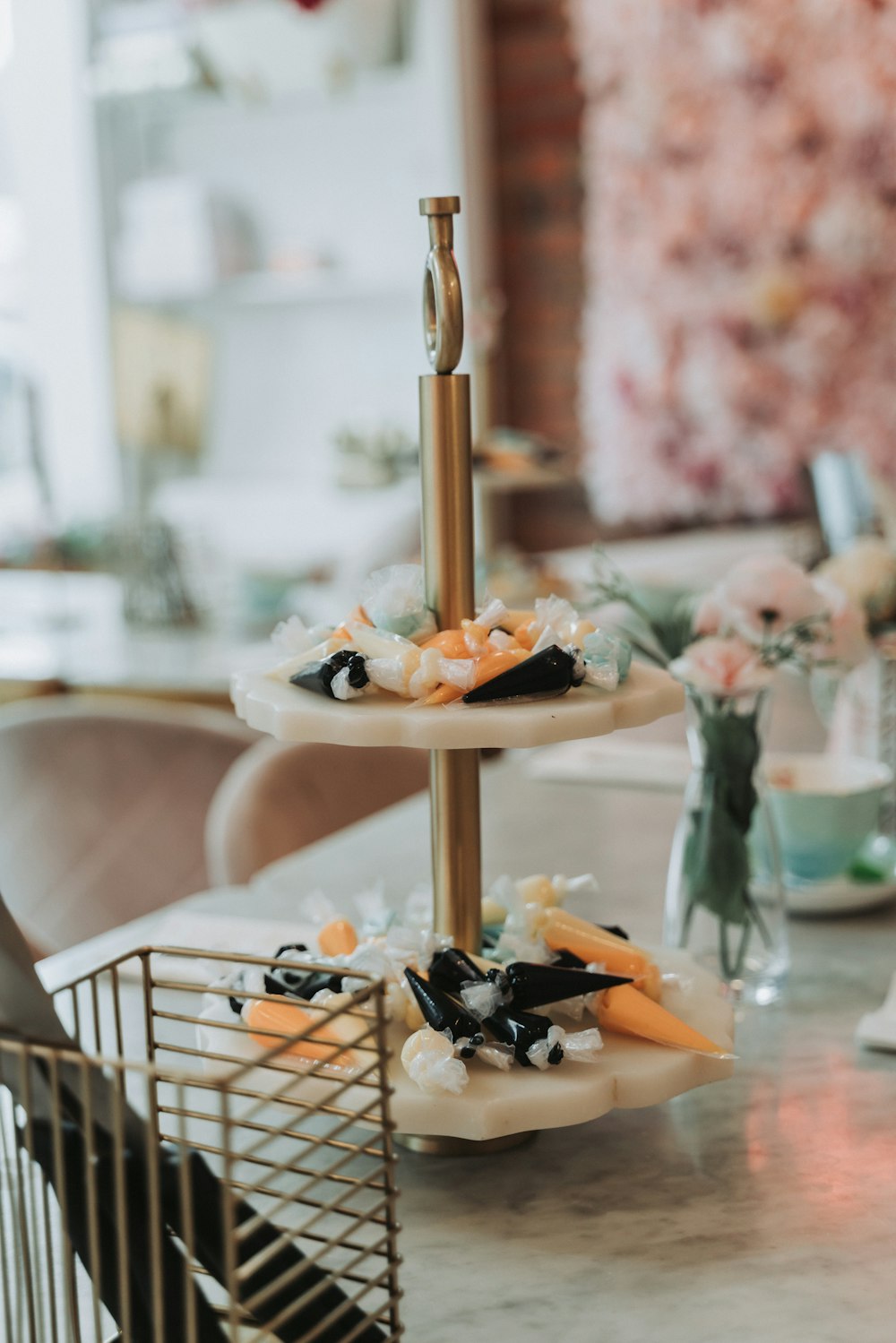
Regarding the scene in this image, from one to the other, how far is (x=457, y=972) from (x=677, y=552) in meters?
2.73

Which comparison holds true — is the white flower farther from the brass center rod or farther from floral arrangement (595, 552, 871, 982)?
the brass center rod

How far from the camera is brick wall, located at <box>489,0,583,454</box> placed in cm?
357

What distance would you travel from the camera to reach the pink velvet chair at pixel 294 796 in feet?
5.42

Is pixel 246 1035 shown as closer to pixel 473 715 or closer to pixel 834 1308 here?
pixel 473 715

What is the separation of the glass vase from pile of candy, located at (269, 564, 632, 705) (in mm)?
274

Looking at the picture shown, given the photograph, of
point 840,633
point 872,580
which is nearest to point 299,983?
point 840,633

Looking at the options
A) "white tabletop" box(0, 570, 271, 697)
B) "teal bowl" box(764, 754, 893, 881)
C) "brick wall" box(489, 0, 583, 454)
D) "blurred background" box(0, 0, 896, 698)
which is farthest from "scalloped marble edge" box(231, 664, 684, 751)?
"brick wall" box(489, 0, 583, 454)

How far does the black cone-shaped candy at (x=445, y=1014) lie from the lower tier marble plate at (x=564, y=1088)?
0.07ft

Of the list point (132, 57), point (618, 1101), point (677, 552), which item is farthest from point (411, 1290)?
point (132, 57)

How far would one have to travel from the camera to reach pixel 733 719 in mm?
1076

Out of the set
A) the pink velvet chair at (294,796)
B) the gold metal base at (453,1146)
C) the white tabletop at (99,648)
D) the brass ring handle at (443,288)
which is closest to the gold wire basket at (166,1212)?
the gold metal base at (453,1146)

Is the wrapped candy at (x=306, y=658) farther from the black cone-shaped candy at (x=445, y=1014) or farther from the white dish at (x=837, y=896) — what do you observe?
the white dish at (x=837, y=896)

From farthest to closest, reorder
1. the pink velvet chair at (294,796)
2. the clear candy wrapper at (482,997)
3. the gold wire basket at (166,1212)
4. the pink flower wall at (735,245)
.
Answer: the pink flower wall at (735,245) < the pink velvet chair at (294,796) < the clear candy wrapper at (482,997) < the gold wire basket at (166,1212)

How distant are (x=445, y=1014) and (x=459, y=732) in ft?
0.54
